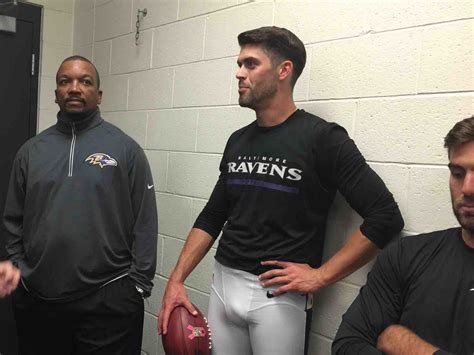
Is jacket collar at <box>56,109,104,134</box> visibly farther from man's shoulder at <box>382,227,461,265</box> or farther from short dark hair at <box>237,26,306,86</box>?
man's shoulder at <box>382,227,461,265</box>

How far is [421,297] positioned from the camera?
52.6 inches

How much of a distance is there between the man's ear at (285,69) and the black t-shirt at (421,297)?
780mm

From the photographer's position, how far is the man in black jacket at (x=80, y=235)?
2.13 metres

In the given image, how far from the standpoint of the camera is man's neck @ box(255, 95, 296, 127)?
1.87 metres

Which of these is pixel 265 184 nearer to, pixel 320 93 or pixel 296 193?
pixel 296 193

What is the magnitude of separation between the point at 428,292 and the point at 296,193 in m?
0.60

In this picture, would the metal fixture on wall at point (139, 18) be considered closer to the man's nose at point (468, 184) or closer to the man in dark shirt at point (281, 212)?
the man in dark shirt at point (281, 212)

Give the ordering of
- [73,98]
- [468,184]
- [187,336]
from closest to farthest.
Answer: [468,184]
[187,336]
[73,98]

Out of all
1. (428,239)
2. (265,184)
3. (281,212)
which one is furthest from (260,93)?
(428,239)

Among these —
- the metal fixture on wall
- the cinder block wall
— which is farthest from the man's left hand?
the metal fixture on wall

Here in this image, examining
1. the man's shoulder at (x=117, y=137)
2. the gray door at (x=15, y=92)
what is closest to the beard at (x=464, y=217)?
the man's shoulder at (x=117, y=137)

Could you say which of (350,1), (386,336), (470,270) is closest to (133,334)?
(386,336)

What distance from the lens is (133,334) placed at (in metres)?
2.25

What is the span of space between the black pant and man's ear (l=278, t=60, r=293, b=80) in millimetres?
1145
